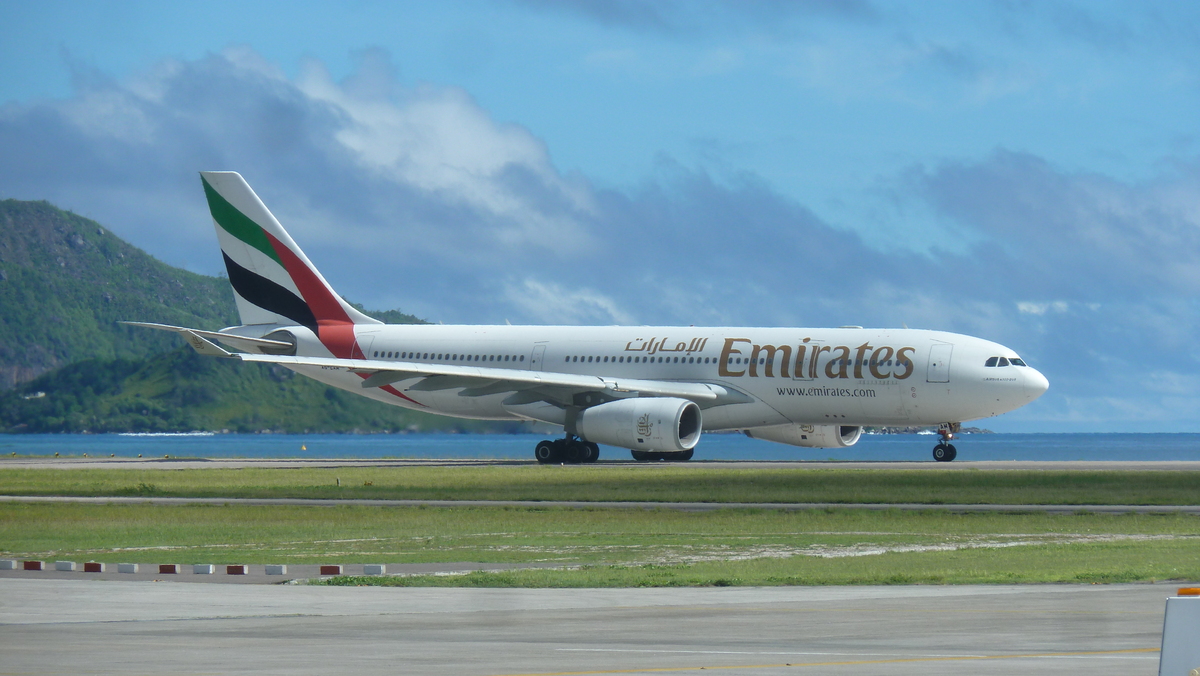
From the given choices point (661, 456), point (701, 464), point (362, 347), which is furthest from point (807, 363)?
point (362, 347)

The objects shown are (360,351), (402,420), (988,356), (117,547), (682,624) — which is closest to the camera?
(682,624)

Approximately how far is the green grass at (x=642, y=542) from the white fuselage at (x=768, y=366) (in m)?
15.4

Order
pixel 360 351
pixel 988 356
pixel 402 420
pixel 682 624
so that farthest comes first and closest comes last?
pixel 402 420, pixel 360 351, pixel 988 356, pixel 682 624

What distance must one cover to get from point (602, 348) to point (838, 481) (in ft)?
48.6

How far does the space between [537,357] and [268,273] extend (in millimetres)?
11571

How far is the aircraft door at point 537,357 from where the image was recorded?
50438 millimetres

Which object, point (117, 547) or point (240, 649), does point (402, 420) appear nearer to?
point (117, 547)

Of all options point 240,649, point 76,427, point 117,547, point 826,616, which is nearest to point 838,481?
point 117,547

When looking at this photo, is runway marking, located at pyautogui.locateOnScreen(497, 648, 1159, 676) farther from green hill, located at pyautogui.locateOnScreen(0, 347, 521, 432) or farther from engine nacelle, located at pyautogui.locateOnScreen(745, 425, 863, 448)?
green hill, located at pyautogui.locateOnScreen(0, 347, 521, 432)

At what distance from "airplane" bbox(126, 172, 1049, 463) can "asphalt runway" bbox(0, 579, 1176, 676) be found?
27.3 metres

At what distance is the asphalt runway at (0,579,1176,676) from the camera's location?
1065 cm

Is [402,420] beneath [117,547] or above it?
above

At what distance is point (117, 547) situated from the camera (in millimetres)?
23297

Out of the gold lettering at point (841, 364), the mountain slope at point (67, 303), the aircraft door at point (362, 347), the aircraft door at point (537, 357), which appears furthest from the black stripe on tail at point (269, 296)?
the mountain slope at point (67, 303)
